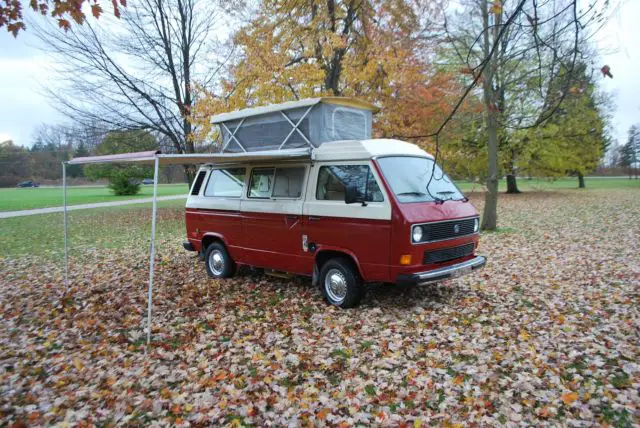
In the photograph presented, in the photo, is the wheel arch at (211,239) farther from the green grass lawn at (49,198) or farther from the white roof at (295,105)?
the green grass lawn at (49,198)

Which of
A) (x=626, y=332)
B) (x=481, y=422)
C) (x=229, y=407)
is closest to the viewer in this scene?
(x=481, y=422)

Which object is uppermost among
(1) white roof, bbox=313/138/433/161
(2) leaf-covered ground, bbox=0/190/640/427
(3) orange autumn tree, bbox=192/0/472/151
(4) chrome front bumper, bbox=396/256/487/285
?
(3) orange autumn tree, bbox=192/0/472/151

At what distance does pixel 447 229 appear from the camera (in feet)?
18.5

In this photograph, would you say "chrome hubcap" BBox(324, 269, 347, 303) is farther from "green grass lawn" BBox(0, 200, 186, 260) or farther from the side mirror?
"green grass lawn" BBox(0, 200, 186, 260)

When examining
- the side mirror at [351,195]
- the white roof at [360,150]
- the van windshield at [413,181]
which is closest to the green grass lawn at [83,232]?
the white roof at [360,150]

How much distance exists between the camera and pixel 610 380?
3.89m

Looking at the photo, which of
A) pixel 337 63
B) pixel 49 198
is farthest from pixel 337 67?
pixel 49 198

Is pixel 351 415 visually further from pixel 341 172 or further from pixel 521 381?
pixel 341 172

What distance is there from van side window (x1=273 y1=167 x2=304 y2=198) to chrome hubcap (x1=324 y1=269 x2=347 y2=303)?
138 cm

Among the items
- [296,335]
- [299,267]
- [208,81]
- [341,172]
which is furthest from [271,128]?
[208,81]

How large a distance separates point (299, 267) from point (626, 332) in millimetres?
4394

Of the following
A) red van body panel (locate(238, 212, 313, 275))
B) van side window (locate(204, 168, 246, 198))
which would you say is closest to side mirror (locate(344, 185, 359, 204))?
red van body panel (locate(238, 212, 313, 275))

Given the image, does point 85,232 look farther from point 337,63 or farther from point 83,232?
point 337,63

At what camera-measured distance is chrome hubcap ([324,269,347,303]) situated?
19.5 ft
